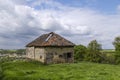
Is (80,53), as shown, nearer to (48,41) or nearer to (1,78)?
(48,41)

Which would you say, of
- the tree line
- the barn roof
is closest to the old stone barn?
the barn roof

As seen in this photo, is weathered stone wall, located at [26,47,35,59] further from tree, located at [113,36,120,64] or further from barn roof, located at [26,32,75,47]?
tree, located at [113,36,120,64]

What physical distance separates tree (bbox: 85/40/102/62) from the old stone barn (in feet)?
75.0

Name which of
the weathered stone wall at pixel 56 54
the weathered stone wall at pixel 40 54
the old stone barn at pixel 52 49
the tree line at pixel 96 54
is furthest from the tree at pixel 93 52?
the weathered stone wall at pixel 40 54

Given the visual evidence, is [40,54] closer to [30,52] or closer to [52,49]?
[52,49]

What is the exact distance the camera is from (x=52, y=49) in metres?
52.9

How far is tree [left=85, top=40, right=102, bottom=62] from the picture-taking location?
77125 millimetres

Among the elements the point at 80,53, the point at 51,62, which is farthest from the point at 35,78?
the point at 80,53

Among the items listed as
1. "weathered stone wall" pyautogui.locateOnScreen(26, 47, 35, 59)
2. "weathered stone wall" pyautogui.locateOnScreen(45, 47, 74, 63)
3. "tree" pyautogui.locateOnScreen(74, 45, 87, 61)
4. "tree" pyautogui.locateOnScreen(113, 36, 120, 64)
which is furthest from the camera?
"tree" pyautogui.locateOnScreen(74, 45, 87, 61)

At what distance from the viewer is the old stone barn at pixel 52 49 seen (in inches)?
2073

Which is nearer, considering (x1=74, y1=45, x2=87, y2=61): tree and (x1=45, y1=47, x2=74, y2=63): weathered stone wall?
(x1=45, y1=47, x2=74, y2=63): weathered stone wall

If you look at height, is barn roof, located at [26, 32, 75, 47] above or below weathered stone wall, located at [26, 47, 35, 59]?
above

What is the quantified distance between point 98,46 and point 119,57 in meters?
8.02

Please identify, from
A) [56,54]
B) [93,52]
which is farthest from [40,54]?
[93,52]
